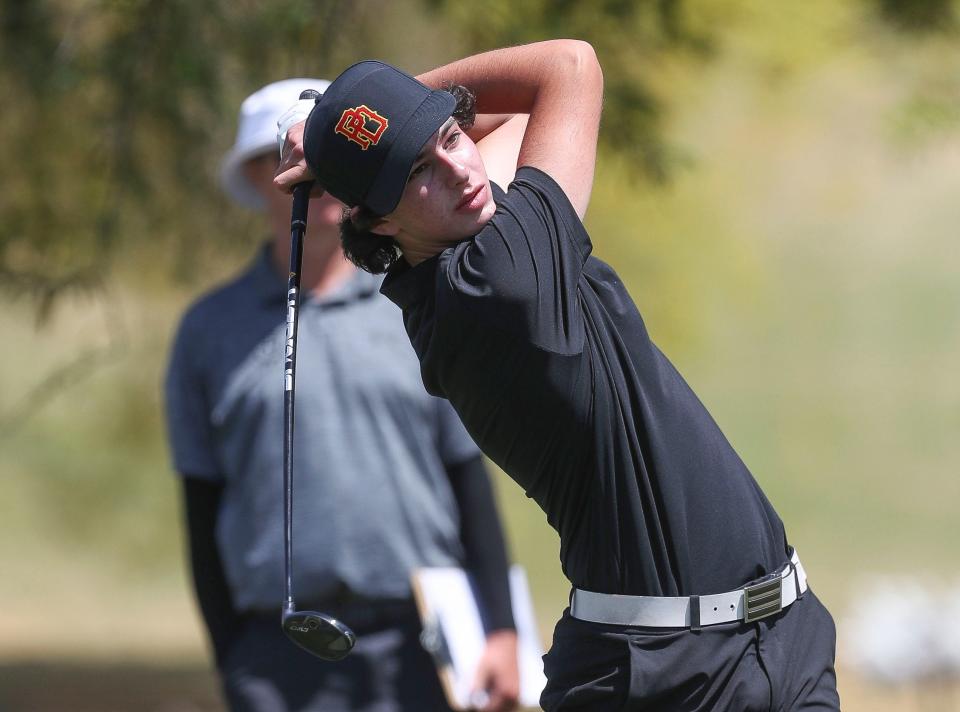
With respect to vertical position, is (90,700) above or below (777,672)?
below

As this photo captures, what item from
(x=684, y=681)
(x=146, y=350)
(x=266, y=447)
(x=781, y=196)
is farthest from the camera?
(x=781, y=196)

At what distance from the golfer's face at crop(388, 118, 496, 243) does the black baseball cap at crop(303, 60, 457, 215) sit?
26mm

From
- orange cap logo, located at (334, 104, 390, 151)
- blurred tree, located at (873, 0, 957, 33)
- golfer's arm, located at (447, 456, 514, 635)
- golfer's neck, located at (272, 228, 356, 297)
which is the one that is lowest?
golfer's arm, located at (447, 456, 514, 635)

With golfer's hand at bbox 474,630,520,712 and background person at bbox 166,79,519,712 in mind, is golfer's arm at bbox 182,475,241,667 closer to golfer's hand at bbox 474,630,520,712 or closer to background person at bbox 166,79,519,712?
background person at bbox 166,79,519,712

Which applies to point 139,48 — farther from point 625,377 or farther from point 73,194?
point 625,377

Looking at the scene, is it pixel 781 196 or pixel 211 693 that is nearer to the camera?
pixel 211 693

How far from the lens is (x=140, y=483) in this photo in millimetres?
9438

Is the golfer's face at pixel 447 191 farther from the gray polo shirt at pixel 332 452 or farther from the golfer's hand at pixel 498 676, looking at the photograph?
the golfer's hand at pixel 498 676

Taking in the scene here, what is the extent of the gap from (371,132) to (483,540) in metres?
1.41

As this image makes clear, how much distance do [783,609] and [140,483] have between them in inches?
306

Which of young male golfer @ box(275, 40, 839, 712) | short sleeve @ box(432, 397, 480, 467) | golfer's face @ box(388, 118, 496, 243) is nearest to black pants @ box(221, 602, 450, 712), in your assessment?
short sleeve @ box(432, 397, 480, 467)

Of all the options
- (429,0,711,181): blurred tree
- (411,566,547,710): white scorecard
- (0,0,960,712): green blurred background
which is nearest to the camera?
(411,566,547,710): white scorecard

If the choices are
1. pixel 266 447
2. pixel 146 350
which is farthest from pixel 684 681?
pixel 146 350

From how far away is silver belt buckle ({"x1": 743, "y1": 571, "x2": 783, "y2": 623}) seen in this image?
2.11m
